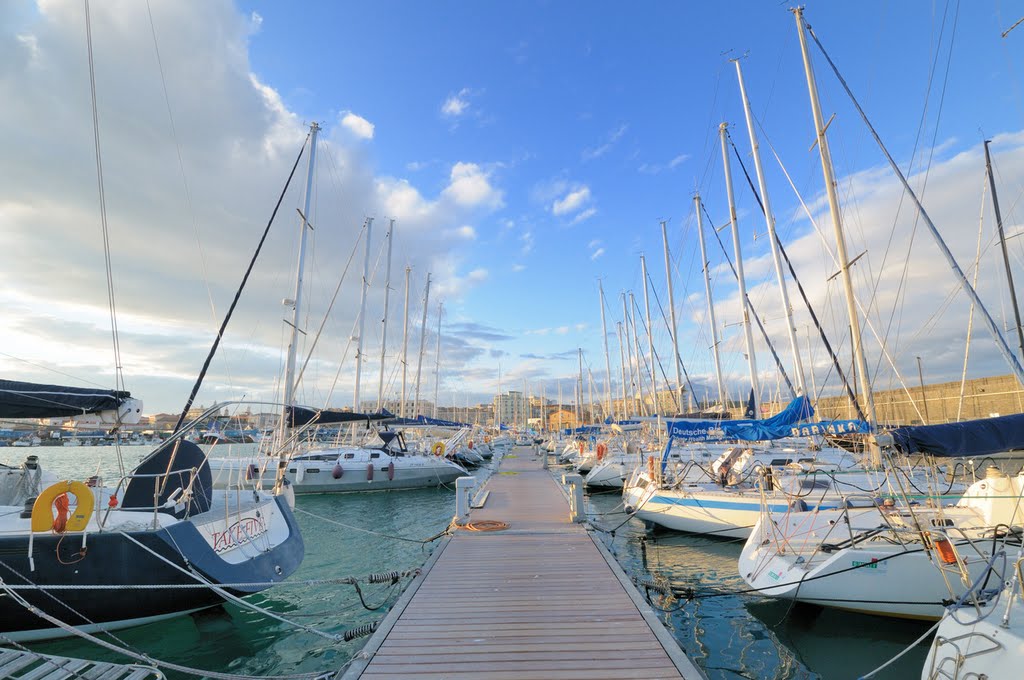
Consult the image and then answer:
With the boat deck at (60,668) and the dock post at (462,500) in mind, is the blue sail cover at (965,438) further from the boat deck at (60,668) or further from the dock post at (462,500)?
the boat deck at (60,668)

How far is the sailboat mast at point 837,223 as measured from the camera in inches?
391

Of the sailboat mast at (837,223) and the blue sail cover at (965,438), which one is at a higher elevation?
the sailboat mast at (837,223)

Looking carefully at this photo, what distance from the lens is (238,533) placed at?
27.5ft

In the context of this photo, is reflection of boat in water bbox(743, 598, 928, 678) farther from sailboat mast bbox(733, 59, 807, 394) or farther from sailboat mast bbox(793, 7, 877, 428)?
sailboat mast bbox(733, 59, 807, 394)

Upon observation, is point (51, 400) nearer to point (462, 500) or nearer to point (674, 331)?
point (462, 500)

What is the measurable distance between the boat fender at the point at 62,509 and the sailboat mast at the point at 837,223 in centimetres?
1251

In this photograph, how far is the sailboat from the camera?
6406 millimetres

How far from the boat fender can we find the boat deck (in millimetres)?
1546

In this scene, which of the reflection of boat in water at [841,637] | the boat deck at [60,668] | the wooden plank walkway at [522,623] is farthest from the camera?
the reflection of boat in water at [841,637]

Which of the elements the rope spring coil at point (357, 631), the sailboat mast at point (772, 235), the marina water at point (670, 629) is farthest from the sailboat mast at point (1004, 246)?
the rope spring coil at point (357, 631)

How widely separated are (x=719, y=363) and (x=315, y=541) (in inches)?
768

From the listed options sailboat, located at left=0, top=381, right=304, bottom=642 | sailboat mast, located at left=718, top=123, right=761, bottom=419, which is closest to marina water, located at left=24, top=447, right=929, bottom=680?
sailboat, located at left=0, top=381, right=304, bottom=642

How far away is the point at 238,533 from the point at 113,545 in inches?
73.5

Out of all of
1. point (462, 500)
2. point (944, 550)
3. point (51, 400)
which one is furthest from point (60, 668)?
point (944, 550)
